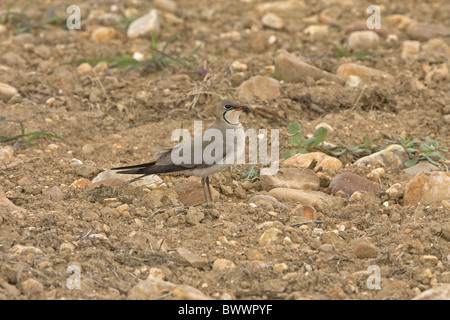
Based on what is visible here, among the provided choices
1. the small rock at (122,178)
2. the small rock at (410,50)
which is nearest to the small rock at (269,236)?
the small rock at (122,178)

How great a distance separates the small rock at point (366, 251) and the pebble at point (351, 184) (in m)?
1.02

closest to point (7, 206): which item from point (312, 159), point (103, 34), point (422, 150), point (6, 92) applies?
point (312, 159)

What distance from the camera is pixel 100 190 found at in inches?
195

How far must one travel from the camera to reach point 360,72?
23.6ft

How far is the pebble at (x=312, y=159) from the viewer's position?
5.65m

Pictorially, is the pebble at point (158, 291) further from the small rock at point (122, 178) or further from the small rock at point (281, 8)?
the small rock at point (281, 8)

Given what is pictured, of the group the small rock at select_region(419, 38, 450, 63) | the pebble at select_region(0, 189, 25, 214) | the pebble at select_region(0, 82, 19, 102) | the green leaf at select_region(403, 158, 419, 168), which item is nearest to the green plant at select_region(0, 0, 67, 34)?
the pebble at select_region(0, 82, 19, 102)

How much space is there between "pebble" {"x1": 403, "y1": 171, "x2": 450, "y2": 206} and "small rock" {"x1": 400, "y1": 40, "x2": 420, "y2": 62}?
321 centimetres

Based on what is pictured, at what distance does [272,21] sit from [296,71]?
1796 millimetres

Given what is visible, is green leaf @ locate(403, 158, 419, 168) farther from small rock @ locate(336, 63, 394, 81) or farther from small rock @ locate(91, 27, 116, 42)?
small rock @ locate(91, 27, 116, 42)

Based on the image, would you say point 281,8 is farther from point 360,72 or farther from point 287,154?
point 287,154

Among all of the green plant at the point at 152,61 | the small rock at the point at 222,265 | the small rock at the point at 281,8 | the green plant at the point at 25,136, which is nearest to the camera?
the small rock at the point at 222,265
